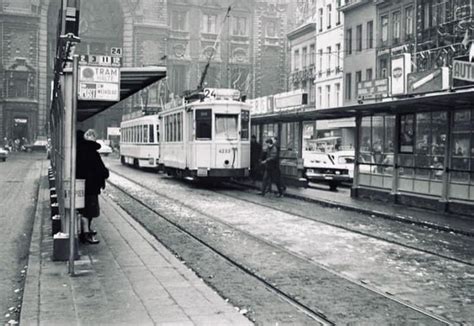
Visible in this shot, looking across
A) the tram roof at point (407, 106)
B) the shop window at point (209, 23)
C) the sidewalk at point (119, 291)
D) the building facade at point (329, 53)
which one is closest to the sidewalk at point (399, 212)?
the tram roof at point (407, 106)

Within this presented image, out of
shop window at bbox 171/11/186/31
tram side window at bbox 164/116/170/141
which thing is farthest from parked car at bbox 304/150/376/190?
shop window at bbox 171/11/186/31

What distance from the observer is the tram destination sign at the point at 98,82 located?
927 cm

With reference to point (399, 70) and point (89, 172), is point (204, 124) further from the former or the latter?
point (89, 172)

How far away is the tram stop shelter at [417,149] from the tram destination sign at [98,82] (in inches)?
330

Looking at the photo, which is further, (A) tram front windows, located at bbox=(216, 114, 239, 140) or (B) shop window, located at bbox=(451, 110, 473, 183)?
(A) tram front windows, located at bbox=(216, 114, 239, 140)

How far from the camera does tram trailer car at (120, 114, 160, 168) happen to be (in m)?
37.8

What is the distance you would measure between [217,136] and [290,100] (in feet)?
14.8

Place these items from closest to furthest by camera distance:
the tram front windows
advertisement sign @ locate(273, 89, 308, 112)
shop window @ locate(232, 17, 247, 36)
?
the tram front windows
advertisement sign @ locate(273, 89, 308, 112)
shop window @ locate(232, 17, 247, 36)

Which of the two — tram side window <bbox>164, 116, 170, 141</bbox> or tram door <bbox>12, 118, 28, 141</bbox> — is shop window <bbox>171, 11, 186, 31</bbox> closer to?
tram door <bbox>12, 118, 28, 141</bbox>

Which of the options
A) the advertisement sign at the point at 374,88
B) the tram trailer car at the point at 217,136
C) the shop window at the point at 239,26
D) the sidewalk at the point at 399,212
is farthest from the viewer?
the shop window at the point at 239,26

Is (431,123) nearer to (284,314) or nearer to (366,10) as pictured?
(284,314)

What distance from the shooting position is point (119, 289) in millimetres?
8031

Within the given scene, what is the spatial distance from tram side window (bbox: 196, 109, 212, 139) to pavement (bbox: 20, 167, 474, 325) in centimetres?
1257

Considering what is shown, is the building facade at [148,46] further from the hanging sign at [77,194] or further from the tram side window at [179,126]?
the hanging sign at [77,194]
